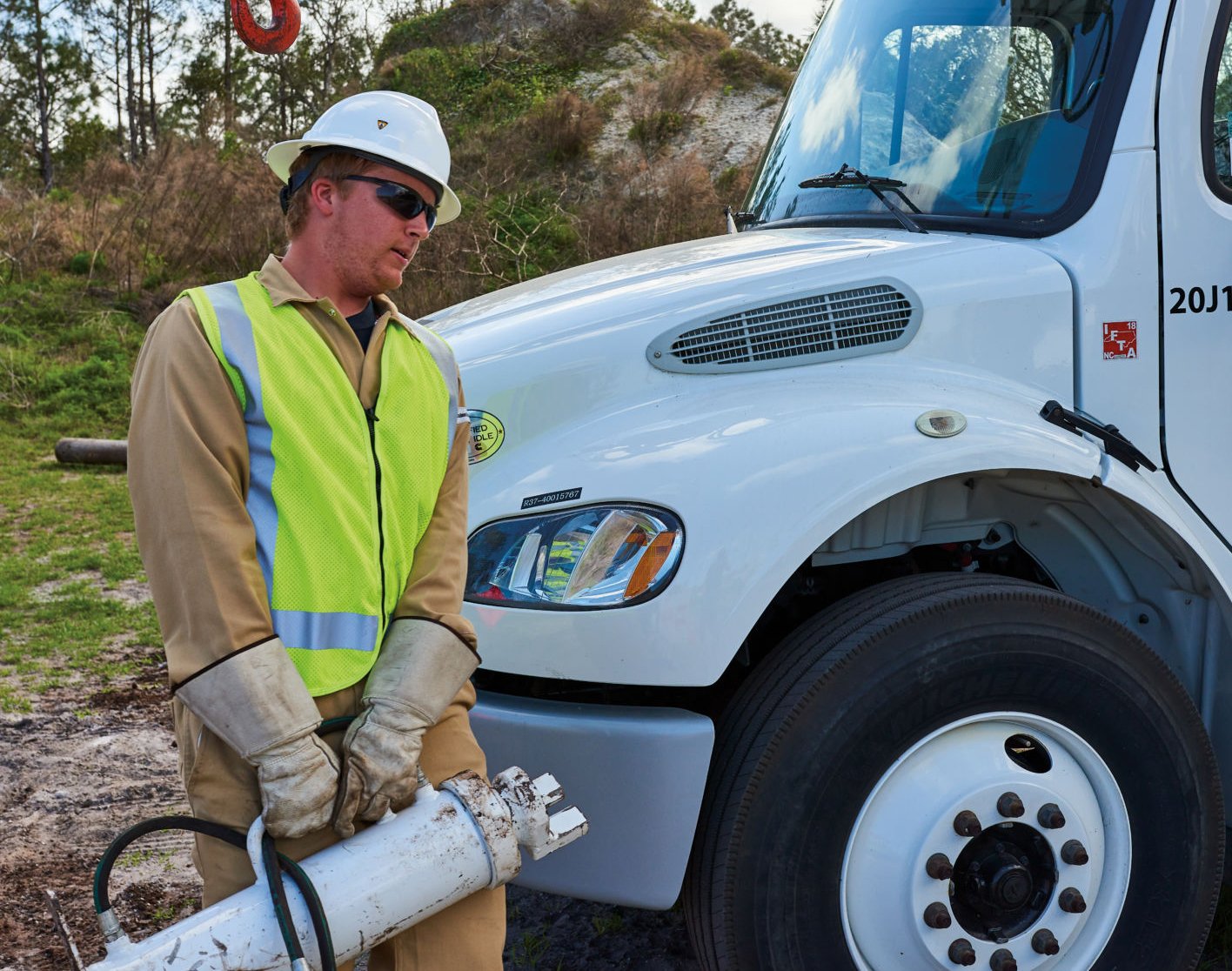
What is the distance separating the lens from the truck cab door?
2.93 metres

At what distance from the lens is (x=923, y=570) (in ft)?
10.3

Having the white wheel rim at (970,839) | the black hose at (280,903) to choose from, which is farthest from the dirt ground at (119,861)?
the black hose at (280,903)

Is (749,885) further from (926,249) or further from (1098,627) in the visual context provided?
(926,249)

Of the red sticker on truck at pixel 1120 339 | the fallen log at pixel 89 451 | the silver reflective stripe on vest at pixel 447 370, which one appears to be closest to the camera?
the silver reflective stripe on vest at pixel 447 370

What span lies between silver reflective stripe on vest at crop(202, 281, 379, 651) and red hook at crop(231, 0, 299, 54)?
2.39 m

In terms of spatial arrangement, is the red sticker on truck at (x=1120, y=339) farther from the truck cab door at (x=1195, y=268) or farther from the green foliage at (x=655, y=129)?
the green foliage at (x=655, y=129)

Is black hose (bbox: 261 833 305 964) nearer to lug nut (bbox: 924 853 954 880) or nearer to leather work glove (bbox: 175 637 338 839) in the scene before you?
leather work glove (bbox: 175 637 338 839)

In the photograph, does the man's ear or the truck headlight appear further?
the truck headlight

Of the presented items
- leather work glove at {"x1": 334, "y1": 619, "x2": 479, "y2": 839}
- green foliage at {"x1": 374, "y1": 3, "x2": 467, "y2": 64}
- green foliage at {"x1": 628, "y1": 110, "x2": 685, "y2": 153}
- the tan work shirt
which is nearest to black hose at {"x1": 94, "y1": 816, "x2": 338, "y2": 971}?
leather work glove at {"x1": 334, "y1": 619, "x2": 479, "y2": 839}

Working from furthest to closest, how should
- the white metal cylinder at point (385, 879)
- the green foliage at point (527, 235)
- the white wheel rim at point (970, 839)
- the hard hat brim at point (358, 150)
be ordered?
the green foliage at point (527, 235)
the white wheel rim at point (970, 839)
the hard hat brim at point (358, 150)
the white metal cylinder at point (385, 879)

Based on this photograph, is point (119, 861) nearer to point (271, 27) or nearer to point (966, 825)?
point (966, 825)

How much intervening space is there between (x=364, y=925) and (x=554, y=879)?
61 cm

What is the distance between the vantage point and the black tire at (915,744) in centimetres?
244

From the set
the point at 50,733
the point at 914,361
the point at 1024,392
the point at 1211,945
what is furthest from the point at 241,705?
the point at 50,733
